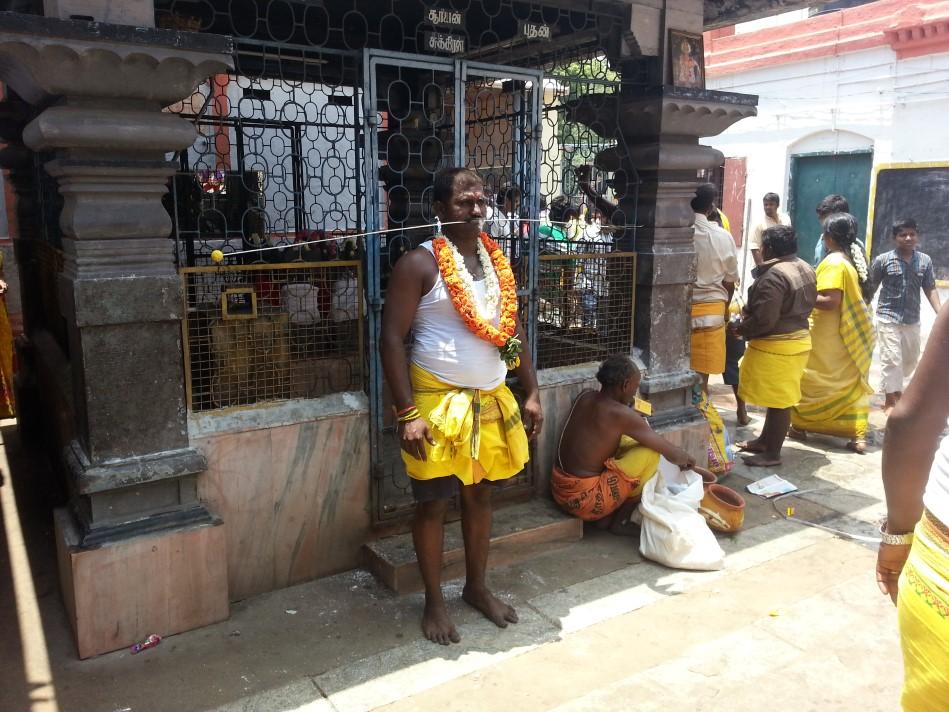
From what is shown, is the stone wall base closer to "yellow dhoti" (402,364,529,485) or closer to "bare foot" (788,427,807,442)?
"yellow dhoti" (402,364,529,485)

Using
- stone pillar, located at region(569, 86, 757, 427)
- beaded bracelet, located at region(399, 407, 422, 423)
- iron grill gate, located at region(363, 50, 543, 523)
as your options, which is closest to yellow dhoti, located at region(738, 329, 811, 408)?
stone pillar, located at region(569, 86, 757, 427)

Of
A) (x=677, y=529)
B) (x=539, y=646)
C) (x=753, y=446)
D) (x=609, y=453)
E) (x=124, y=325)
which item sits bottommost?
(x=539, y=646)

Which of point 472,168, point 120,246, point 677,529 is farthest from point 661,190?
point 120,246

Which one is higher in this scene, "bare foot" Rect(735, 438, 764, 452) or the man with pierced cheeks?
the man with pierced cheeks

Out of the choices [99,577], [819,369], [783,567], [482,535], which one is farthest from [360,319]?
[819,369]

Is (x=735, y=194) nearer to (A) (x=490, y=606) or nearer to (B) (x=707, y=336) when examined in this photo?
(B) (x=707, y=336)

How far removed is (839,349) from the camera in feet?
20.6

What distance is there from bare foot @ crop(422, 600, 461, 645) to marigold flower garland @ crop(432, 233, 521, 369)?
1128mm

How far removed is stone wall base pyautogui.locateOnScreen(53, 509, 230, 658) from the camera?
10.3 feet

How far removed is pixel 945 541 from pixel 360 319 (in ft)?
9.14

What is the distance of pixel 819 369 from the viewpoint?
251 inches

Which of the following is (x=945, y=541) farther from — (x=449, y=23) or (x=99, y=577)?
(x=449, y=23)

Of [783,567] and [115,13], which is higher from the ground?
[115,13]

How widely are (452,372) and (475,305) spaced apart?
0.30m
